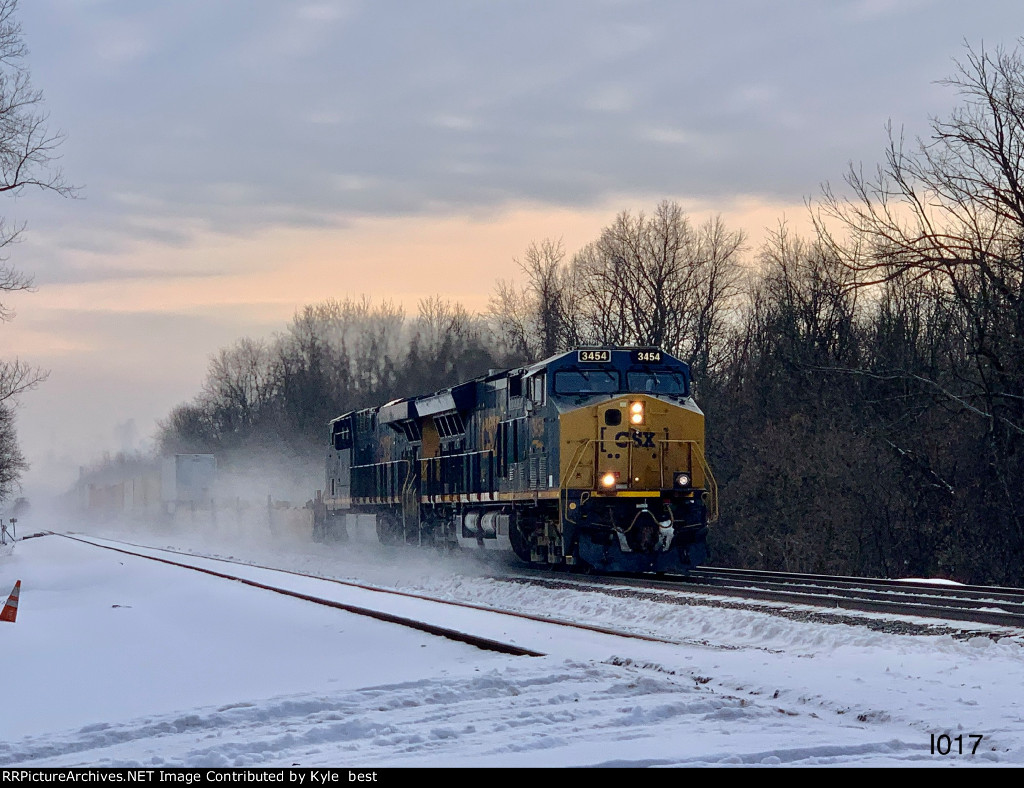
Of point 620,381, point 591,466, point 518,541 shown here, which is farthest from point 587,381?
point 518,541

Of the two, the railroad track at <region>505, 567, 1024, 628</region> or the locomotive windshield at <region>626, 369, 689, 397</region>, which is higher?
the locomotive windshield at <region>626, 369, 689, 397</region>

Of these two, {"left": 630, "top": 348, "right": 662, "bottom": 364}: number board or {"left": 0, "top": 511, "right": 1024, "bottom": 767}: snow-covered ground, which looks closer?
{"left": 0, "top": 511, "right": 1024, "bottom": 767}: snow-covered ground

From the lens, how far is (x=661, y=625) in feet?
43.2

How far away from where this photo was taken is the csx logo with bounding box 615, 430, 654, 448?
19094 mm

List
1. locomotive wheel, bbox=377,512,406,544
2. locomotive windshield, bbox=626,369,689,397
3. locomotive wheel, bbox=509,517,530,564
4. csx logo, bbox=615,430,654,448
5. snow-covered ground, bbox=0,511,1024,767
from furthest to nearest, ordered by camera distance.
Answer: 1. locomotive wheel, bbox=377,512,406,544
2. locomotive wheel, bbox=509,517,530,564
3. locomotive windshield, bbox=626,369,689,397
4. csx logo, bbox=615,430,654,448
5. snow-covered ground, bbox=0,511,1024,767

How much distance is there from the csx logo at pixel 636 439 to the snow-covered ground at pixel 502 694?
5.12m

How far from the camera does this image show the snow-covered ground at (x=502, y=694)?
6.26 metres

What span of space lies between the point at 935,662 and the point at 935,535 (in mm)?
15545

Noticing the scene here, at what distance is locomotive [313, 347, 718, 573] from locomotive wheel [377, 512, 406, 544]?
487cm

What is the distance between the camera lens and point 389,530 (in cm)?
2962

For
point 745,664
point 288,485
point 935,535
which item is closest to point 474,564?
point 935,535

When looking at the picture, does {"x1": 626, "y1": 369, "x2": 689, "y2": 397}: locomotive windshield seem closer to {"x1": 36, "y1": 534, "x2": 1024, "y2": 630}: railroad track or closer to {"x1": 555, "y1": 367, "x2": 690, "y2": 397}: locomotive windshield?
{"x1": 555, "y1": 367, "x2": 690, "y2": 397}: locomotive windshield

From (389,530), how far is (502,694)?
2184 centimetres

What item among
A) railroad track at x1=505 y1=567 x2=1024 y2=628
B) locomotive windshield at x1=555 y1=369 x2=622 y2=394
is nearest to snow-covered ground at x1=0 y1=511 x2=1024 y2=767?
railroad track at x1=505 y1=567 x2=1024 y2=628
